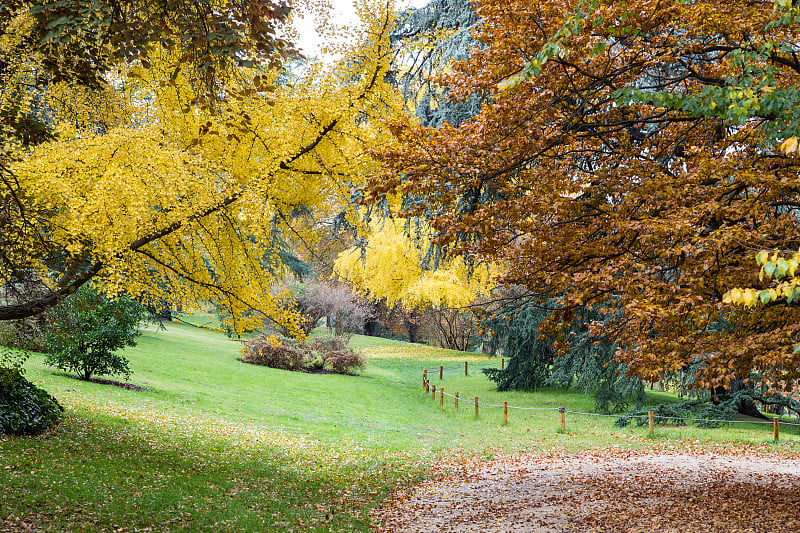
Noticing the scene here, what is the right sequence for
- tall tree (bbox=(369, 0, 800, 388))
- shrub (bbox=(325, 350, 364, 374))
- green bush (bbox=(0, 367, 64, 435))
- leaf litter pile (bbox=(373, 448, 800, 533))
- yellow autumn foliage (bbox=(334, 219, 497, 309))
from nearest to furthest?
tall tree (bbox=(369, 0, 800, 388))
leaf litter pile (bbox=(373, 448, 800, 533))
green bush (bbox=(0, 367, 64, 435))
shrub (bbox=(325, 350, 364, 374))
yellow autumn foliage (bbox=(334, 219, 497, 309))

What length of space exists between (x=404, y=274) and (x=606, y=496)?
24.0m

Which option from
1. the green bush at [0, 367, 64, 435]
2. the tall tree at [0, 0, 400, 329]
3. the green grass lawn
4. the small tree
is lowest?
the green grass lawn

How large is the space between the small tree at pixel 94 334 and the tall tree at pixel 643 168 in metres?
8.99

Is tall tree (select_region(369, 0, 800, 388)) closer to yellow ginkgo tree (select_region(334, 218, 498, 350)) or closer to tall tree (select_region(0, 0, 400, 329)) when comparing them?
tall tree (select_region(0, 0, 400, 329))

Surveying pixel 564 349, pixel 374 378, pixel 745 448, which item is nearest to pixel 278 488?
pixel 564 349

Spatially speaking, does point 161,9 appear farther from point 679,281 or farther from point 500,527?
point 500,527

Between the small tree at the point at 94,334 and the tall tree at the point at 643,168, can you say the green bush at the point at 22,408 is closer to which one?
the small tree at the point at 94,334

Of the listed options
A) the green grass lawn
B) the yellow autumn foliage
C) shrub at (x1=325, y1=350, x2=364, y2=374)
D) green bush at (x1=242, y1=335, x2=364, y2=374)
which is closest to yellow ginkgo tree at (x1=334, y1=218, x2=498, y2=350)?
the yellow autumn foliage

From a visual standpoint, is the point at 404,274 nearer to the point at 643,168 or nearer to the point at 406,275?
the point at 406,275

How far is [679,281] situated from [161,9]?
6.29m

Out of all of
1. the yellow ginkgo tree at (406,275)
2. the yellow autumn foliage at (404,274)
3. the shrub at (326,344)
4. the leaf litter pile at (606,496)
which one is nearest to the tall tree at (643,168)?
the leaf litter pile at (606,496)

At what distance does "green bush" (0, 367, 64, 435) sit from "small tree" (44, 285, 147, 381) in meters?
4.20

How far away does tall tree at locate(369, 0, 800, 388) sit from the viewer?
17.6 ft

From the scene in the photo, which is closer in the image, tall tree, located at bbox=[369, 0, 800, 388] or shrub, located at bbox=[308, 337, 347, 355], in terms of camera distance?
tall tree, located at bbox=[369, 0, 800, 388]
